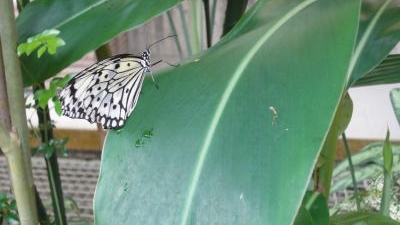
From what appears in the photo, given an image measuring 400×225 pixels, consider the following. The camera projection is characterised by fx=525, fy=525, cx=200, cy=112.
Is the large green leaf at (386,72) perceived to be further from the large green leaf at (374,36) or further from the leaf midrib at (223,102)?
the leaf midrib at (223,102)

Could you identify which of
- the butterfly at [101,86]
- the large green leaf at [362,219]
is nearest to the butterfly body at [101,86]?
the butterfly at [101,86]

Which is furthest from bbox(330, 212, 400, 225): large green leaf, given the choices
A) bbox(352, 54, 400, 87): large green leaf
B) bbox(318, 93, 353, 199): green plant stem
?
bbox(352, 54, 400, 87): large green leaf

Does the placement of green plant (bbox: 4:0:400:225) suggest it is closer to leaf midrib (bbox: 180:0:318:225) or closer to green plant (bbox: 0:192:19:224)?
leaf midrib (bbox: 180:0:318:225)

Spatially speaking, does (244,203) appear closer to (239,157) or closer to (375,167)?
(239,157)

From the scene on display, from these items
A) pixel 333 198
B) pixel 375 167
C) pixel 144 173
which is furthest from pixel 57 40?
pixel 333 198

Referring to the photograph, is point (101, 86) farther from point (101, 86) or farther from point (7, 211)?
point (7, 211)

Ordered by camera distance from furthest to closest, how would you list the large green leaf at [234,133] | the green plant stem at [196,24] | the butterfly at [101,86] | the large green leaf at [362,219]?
the green plant stem at [196,24] < the large green leaf at [362,219] < the butterfly at [101,86] < the large green leaf at [234,133]

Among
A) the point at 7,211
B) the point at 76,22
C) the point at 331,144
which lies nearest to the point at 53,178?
the point at 7,211
